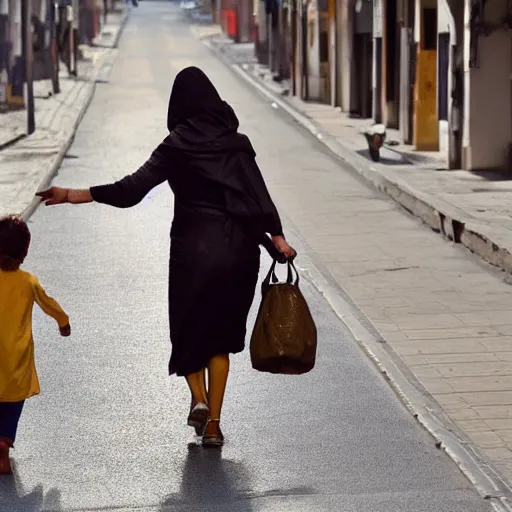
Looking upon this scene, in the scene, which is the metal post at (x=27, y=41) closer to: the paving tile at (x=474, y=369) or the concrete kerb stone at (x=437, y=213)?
the concrete kerb stone at (x=437, y=213)

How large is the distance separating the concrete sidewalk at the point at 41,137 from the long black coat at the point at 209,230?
11.3 m

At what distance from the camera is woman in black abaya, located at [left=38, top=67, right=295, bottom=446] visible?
8.50 m

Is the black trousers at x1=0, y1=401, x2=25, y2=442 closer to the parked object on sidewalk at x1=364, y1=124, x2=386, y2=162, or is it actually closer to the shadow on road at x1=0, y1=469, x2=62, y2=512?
the shadow on road at x1=0, y1=469, x2=62, y2=512

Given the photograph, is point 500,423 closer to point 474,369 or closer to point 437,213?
point 474,369

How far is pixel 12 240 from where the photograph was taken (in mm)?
7965

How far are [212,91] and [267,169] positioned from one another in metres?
18.1

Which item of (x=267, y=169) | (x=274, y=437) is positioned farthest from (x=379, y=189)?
(x=274, y=437)

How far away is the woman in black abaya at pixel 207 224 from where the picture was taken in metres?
8.50

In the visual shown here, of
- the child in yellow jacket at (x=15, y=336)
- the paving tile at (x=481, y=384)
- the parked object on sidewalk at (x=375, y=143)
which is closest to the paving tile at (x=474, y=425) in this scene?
the paving tile at (x=481, y=384)

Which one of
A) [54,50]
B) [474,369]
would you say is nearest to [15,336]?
[474,369]

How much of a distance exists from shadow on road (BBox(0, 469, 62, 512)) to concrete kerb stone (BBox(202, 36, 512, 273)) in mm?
7966

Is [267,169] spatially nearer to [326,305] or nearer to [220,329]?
[326,305]

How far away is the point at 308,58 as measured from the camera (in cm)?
4528

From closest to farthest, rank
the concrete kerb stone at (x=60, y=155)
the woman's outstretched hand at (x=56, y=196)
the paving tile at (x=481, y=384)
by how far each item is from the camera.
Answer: the woman's outstretched hand at (x=56, y=196)
the paving tile at (x=481, y=384)
the concrete kerb stone at (x=60, y=155)
